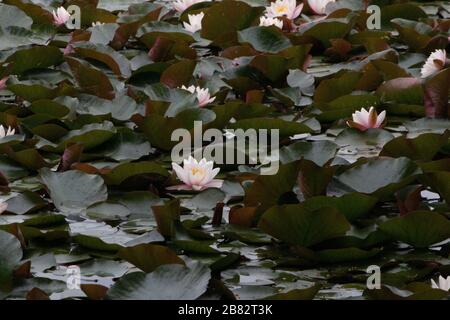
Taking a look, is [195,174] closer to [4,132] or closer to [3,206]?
[3,206]

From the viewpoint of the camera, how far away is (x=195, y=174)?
3.34 metres

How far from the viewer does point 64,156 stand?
347 cm

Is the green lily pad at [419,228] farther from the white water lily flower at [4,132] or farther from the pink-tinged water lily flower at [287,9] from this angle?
the pink-tinged water lily flower at [287,9]

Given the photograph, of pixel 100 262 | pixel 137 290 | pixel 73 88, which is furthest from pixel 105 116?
pixel 137 290

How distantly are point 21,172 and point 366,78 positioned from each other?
4.84 ft

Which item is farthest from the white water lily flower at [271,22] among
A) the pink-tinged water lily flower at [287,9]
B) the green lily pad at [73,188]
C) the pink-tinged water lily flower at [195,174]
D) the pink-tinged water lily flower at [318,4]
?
the green lily pad at [73,188]

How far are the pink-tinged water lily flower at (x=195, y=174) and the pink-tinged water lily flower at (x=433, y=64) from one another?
1.30 meters

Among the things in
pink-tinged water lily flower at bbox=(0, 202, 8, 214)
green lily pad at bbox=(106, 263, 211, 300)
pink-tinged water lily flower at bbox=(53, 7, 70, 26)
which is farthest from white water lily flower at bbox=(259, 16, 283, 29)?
green lily pad at bbox=(106, 263, 211, 300)

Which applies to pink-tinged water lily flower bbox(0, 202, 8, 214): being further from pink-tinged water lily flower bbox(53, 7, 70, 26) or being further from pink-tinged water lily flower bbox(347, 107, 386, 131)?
pink-tinged water lily flower bbox(53, 7, 70, 26)

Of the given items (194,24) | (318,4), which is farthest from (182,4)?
(318,4)

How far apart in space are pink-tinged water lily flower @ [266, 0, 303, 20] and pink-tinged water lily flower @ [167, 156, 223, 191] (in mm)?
2040

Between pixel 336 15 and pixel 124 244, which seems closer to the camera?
pixel 124 244

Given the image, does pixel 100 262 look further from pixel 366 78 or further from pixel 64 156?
pixel 366 78
